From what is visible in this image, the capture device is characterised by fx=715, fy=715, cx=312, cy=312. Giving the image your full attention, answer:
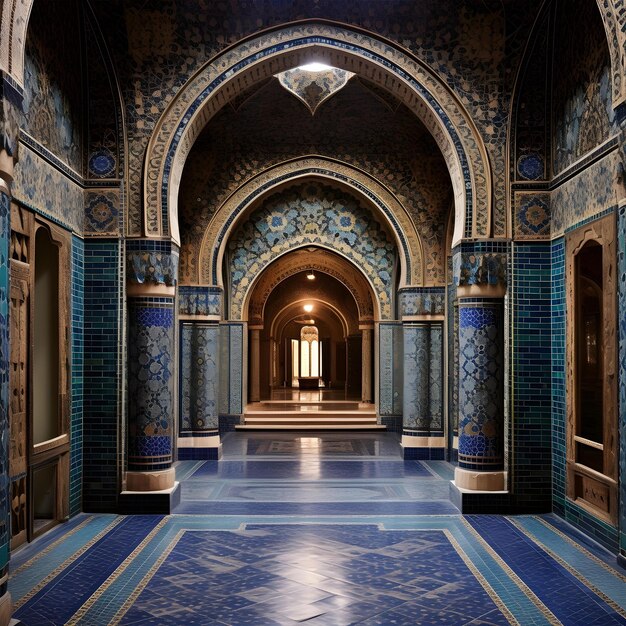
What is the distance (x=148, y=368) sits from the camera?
7.65 metres

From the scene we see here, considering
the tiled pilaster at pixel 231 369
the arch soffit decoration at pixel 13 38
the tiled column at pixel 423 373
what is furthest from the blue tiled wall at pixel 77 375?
the tiled pilaster at pixel 231 369

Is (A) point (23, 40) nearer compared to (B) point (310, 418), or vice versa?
(A) point (23, 40)

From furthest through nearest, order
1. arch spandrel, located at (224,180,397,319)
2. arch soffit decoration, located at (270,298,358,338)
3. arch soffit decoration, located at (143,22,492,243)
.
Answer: arch soffit decoration, located at (270,298,358,338) → arch spandrel, located at (224,180,397,319) → arch soffit decoration, located at (143,22,492,243)

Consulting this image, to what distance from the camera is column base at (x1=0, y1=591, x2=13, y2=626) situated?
4348 millimetres

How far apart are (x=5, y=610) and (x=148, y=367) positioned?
3.49 m

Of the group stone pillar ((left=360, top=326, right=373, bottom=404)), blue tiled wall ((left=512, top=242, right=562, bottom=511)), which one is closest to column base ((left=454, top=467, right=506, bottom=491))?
blue tiled wall ((left=512, top=242, right=562, bottom=511))

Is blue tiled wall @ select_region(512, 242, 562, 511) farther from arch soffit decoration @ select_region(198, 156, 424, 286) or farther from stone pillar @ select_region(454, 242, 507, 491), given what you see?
arch soffit decoration @ select_region(198, 156, 424, 286)

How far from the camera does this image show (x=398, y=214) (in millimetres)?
11664

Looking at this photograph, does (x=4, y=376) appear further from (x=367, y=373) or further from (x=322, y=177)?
(x=367, y=373)

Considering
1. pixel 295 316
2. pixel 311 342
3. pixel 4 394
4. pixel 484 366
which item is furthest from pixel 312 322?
pixel 4 394

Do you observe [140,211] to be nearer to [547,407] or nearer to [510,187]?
[510,187]

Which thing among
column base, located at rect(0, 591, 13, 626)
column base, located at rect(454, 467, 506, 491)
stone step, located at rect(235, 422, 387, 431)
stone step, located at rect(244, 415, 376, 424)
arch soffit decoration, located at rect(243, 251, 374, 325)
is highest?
arch soffit decoration, located at rect(243, 251, 374, 325)

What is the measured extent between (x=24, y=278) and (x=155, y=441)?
2382 mm

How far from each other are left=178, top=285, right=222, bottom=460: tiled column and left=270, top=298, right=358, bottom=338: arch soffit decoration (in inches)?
467
